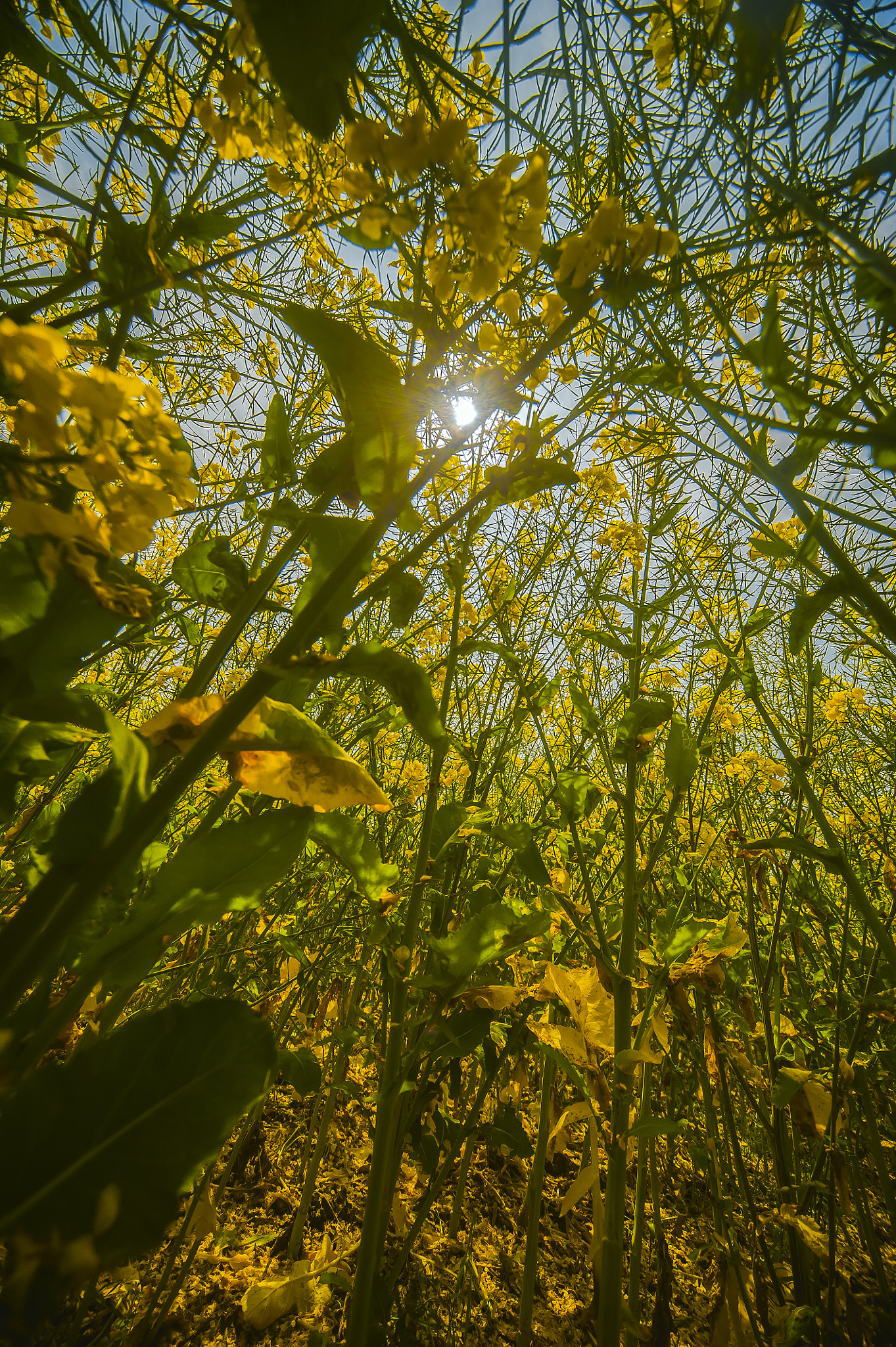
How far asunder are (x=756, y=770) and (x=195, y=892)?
2.13 metres

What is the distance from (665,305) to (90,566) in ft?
2.91

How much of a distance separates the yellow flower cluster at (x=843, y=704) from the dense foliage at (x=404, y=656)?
413 millimetres

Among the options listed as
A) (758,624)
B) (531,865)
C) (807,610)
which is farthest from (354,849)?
(758,624)

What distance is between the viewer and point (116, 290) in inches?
24.1

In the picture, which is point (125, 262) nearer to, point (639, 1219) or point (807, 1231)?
point (639, 1219)

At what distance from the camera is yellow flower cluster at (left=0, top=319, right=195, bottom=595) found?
0.34m

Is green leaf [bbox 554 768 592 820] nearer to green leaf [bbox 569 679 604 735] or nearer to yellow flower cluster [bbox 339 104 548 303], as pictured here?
green leaf [bbox 569 679 604 735]

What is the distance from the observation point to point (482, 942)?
814 millimetres

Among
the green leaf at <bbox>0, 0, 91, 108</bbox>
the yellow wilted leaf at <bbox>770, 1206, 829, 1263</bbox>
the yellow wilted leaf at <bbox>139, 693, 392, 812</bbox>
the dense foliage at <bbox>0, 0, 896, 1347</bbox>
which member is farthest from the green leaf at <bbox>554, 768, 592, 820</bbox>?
the green leaf at <bbox>0, 0, 91, 108</bbox>

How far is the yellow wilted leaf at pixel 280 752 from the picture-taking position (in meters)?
0.46

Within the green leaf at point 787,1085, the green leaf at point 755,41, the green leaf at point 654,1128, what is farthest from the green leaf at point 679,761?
the green leaf at point 755,41

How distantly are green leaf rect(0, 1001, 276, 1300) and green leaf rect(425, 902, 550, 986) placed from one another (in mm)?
405

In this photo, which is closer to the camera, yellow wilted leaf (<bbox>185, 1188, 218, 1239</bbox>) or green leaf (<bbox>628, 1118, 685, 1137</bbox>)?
green leaf (<bbox>628, 1118, 685, 1137</bbox>)

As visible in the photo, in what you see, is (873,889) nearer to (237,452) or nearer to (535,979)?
(535,979)
